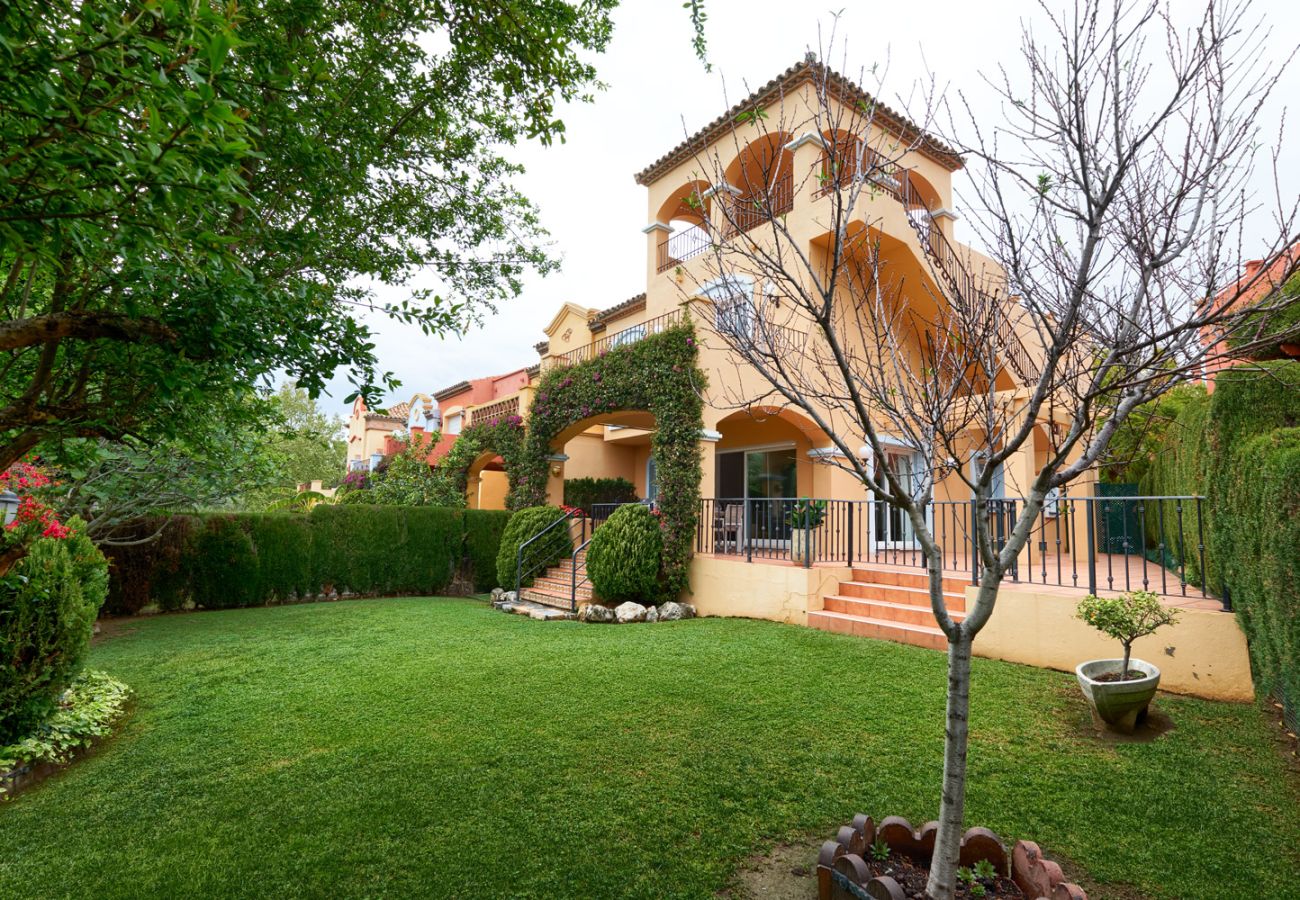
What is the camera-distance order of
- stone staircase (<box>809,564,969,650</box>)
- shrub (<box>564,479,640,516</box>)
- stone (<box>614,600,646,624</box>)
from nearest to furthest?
1. stone staircase (<box>809,564,969,650</box>)
2. stone (<box>614,600,646,624</box>)
3. shrub (<box>564,479,640,516</box>)

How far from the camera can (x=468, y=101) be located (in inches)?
239

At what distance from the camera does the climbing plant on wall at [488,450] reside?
561 inches

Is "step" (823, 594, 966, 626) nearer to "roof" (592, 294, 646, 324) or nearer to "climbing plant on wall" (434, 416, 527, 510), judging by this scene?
"climbing plant on wall" (434, 416, 527, 510)

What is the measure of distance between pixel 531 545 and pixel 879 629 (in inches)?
285

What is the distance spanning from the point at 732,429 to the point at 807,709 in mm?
9526

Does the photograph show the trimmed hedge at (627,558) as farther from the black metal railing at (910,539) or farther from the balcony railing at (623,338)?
the balcony railing at (623,338)

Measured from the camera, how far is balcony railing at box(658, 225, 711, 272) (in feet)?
43.5

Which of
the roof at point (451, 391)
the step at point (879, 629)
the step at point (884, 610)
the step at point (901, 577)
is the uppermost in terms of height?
the roof at point (451, 391)

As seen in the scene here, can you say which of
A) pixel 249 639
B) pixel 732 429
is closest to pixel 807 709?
pixel 249 639

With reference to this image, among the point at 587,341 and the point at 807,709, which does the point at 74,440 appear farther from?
the point at 587,341

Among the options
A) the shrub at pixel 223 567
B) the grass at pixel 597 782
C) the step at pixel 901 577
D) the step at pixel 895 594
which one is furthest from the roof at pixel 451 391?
the step at pixel 895 594

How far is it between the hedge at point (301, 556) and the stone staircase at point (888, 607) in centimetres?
841

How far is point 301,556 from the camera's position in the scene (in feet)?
39.0

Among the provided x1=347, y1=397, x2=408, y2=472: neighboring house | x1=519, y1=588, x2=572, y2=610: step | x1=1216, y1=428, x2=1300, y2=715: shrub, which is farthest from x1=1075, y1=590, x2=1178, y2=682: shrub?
x1=347, y1=397, x2=408, y2=472: neighboring house
